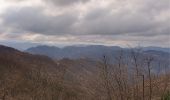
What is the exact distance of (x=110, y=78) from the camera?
54281 millimetres

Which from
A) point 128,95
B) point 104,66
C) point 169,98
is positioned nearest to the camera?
point 128,95

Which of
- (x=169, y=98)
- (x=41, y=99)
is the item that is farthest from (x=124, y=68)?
(x=41, y=99)

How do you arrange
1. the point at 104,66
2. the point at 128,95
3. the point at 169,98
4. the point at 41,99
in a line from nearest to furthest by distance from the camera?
1. the point at 128,95
2. the point at 104,66
3. the point at 169,98
4. the point at 41,99

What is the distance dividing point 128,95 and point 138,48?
27.0 ft

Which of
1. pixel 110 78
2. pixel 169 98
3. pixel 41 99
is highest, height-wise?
pixel 110 78

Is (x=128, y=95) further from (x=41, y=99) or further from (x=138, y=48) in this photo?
(x=41, y=99)

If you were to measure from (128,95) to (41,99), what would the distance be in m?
158

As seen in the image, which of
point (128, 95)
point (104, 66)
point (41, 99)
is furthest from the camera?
point (41, 99)

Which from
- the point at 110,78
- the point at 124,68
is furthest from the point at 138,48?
the point at 110,78

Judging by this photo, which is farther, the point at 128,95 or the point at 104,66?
the point at 104,66

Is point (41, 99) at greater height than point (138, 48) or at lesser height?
lesser

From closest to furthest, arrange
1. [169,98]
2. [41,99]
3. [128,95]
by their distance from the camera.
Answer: [128,95] → [169,98] → [41,99]

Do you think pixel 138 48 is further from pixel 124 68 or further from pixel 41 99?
pixel 41 99

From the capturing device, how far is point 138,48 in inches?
1984
